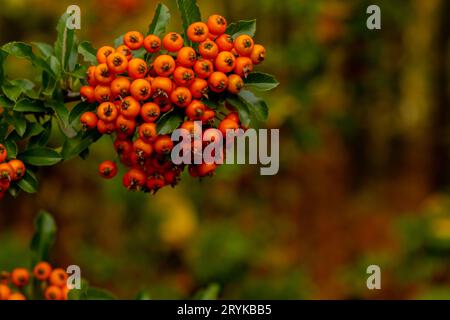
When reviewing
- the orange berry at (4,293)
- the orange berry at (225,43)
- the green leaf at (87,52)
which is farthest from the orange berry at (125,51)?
the orange berry at (4,293)

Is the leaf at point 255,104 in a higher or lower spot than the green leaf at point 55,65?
lower

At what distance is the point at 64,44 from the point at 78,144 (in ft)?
0.88

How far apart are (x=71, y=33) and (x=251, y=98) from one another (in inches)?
19.3

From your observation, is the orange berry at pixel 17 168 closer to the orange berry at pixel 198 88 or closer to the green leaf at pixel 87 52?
the green leaf at pixel 87 52

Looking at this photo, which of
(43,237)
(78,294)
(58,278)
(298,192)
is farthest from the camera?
(298,192)

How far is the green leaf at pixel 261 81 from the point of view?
154cm

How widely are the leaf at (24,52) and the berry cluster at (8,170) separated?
8.5 inches

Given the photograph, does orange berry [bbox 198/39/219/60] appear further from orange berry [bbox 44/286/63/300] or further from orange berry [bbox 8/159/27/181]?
orange berry [bbox 44/286/63/300]

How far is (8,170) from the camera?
1.48 m

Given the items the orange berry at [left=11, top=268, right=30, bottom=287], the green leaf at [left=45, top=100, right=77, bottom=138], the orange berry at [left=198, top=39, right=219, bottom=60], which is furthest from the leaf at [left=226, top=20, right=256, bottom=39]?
the orange berry at [left=11, top=268, right=30, bottom=287]

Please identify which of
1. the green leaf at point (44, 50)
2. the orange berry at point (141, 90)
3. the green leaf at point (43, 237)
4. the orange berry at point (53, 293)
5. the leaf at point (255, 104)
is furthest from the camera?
the green leaf at point (43, 237)

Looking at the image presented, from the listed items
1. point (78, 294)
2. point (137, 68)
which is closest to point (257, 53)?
point (137, 68)

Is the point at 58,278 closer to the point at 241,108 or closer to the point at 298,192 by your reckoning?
the point at 241,108

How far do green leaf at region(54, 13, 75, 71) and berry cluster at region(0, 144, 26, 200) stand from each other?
259 mm
